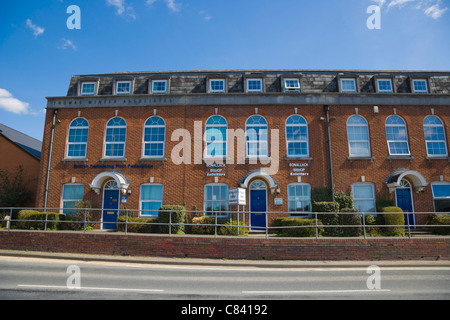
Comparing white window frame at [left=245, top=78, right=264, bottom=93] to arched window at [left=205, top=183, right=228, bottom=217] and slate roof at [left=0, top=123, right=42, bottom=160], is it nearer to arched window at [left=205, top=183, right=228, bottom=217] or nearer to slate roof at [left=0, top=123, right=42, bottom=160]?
arched window at [left=205, top=183, right=228, bottom=217]

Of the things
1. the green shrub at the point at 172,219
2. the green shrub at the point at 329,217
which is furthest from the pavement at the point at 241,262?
the green shrub at the point at 172,219

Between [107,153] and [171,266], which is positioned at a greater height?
[107,153]

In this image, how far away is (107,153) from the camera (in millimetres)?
17188

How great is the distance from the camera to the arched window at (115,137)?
56.3 ft

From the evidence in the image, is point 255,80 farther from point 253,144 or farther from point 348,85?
point 348,85

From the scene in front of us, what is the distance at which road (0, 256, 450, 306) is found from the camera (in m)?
6.59

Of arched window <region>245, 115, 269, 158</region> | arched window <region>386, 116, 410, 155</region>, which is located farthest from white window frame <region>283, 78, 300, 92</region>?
arched window <region>386, 116, 410, 155</region>

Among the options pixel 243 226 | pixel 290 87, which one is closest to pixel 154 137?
pixel 243 226

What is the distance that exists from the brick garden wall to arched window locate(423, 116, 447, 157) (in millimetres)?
7898

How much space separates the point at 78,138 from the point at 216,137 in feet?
28.9

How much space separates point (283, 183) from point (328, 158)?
316 cm

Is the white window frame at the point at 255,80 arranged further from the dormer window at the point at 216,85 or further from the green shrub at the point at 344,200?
the green shrub at the point at 344,200
